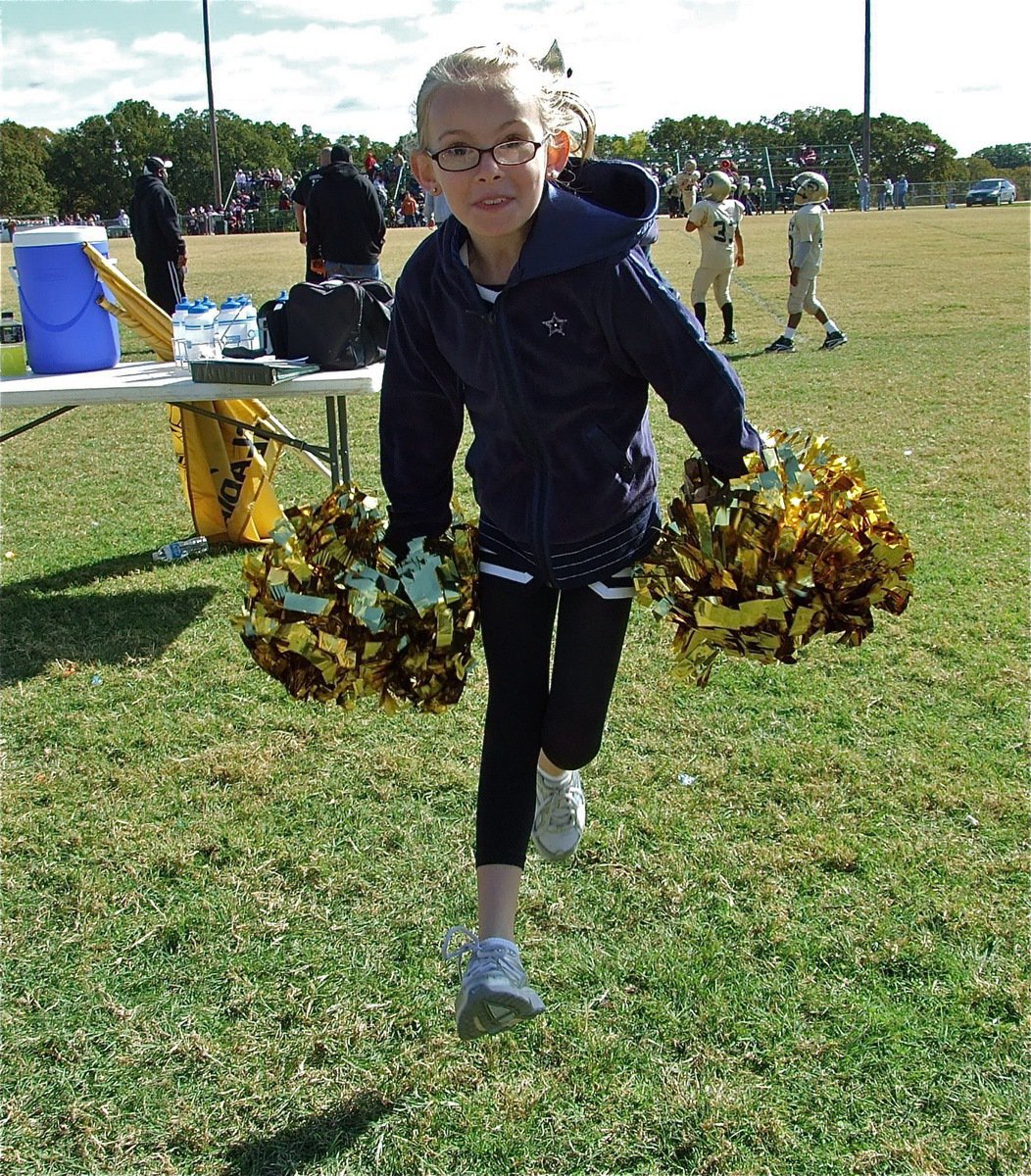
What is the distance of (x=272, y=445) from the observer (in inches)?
237

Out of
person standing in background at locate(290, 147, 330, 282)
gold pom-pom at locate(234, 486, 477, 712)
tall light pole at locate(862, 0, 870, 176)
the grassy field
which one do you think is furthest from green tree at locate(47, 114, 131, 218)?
gold pom-pom at locate(234, 486, 477, 712)

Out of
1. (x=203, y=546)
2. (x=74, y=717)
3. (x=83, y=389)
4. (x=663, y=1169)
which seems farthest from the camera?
(x=203, y=546)

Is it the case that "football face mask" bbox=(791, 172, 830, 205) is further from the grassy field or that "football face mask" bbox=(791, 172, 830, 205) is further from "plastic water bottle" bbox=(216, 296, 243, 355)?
"plastic water bottle" bbox=(216, 296, 243, 355)

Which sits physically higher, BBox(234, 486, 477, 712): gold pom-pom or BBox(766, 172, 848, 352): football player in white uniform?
BBox(766, 172, 848, 352): football player in white uniform

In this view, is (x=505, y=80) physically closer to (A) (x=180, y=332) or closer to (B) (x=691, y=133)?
(A) (x=180, y=332)

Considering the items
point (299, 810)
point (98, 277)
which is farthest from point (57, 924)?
point (98, 277)

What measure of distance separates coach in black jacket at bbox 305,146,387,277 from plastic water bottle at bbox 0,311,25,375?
174 inches

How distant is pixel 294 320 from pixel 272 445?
3.88 ft

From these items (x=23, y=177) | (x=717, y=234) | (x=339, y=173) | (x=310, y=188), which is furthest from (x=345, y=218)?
(x=23, y=177)

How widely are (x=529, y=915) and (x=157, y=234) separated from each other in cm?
882

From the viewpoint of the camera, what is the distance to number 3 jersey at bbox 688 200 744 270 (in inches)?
475

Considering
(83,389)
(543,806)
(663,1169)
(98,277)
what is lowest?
(663,1169)

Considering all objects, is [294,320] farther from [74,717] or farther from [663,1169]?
[663,1169]

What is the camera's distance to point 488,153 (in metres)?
2.19
